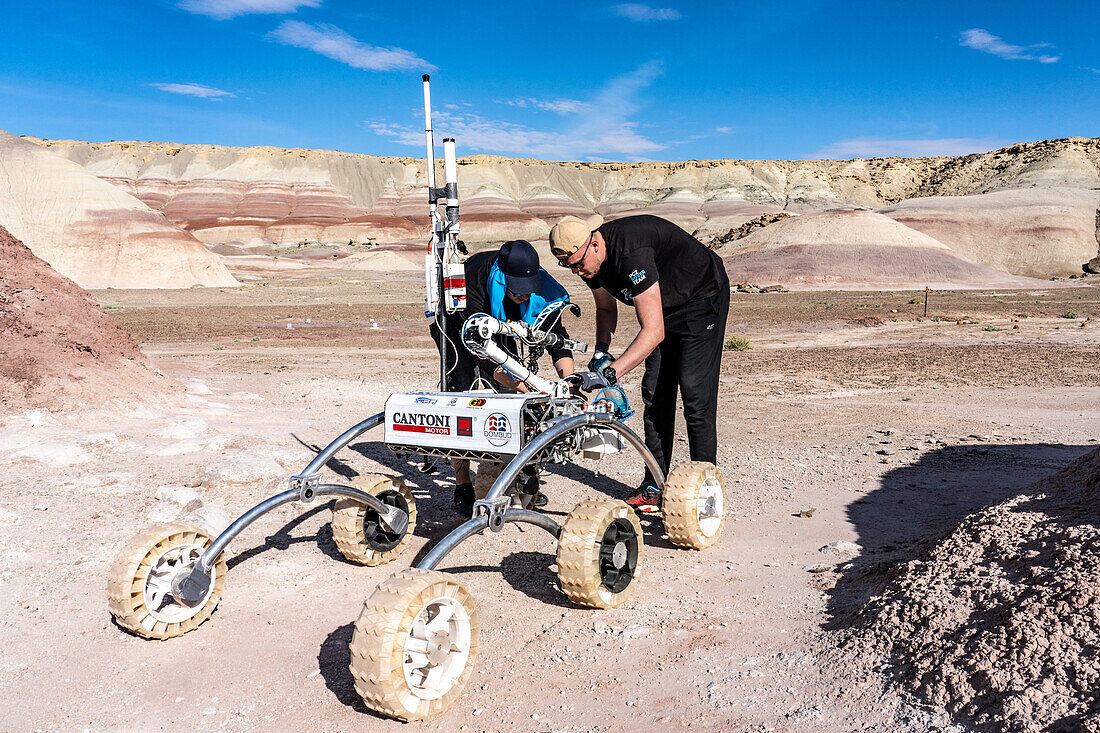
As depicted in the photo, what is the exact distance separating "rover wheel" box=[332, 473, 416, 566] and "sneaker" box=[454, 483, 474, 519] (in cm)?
80

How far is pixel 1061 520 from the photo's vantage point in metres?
3.34

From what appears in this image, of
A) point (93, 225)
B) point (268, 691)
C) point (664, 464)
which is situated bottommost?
point (268, 691)

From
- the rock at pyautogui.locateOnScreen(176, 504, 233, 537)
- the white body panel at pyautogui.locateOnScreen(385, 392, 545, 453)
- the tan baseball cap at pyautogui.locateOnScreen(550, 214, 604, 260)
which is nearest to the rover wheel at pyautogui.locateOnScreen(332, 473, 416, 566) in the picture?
the white body panel at pyautogui.locateOnScreen(385, 392, 545, 453)

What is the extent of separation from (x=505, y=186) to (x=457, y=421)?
130m

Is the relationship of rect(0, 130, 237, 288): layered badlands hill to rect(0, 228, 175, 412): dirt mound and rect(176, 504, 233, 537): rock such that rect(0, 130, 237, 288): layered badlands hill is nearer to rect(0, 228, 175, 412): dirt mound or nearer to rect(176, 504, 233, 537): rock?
rect(0, 228, 175, 412): dirt mound

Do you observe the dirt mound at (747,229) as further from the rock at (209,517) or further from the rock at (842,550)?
the rock at (209,517)

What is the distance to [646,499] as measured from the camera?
5.42 meters

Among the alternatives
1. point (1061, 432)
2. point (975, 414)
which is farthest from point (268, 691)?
point (975, 414)

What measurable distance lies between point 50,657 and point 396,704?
1.88 metres

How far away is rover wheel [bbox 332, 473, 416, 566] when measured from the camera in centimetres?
427

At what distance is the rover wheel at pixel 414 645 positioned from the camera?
2625 mm

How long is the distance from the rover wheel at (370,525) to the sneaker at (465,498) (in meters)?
0.80

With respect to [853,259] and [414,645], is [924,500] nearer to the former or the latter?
[414,645]

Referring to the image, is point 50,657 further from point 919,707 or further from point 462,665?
point 919,707
